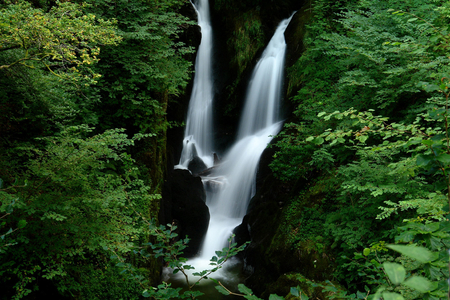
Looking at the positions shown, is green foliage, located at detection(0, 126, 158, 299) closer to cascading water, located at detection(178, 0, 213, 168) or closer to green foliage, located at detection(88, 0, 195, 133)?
green foliage, located at detection(88, 0, 195, 133)

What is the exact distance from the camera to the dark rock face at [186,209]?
9.02 m

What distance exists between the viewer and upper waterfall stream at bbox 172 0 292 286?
10.3 meters

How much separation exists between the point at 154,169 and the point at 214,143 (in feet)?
20.4

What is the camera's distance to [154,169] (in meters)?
7.75

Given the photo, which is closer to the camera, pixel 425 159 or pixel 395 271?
pixel 395 271

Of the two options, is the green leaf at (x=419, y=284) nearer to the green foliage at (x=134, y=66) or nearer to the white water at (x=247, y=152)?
the green foliage at (x=134, y=66)

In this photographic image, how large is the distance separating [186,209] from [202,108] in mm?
6184

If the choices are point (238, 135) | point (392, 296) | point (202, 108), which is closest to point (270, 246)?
point (392, 296)

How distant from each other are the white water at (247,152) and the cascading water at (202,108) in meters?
1.46

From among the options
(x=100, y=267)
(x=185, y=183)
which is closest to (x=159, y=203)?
(x=185, y=183)

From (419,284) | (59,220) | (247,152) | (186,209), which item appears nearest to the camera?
(419,284)

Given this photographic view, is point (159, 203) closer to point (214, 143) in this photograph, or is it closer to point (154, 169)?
point (154, 169)

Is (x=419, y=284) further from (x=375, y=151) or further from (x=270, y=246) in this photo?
(x=270, y=246)

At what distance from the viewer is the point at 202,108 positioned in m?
14.1
